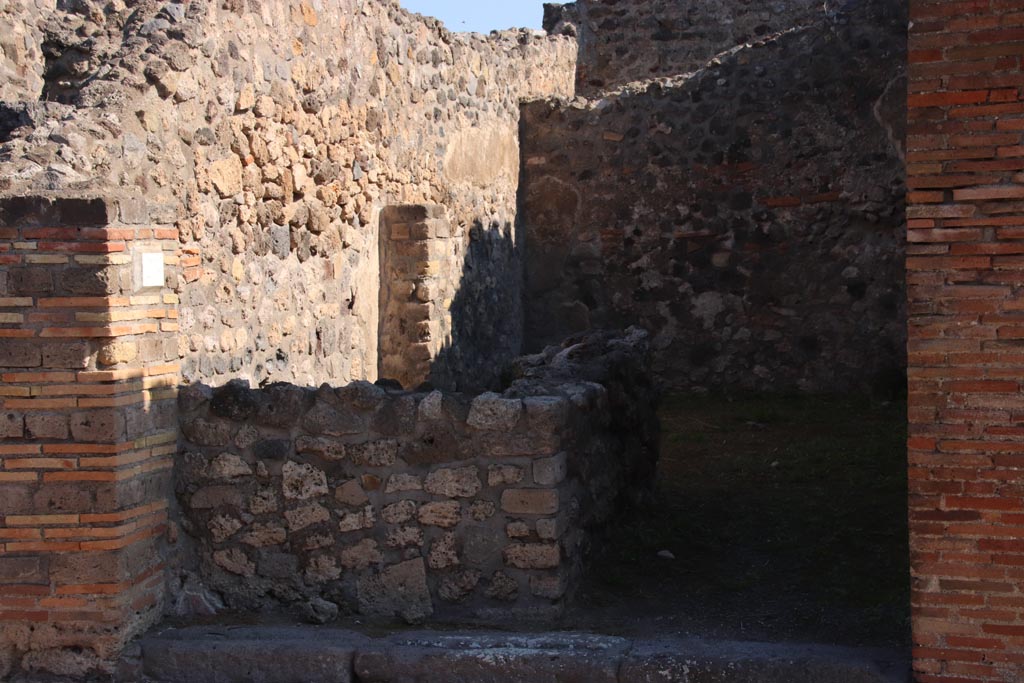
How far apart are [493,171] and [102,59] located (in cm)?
456

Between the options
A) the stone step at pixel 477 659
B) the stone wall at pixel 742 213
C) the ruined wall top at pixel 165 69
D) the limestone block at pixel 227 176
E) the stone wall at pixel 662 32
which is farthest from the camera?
the stone wall at pixel 662 32

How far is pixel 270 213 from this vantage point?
6.03m

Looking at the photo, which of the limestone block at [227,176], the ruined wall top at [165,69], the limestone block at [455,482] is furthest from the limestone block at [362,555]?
the limestone block at [227,176]

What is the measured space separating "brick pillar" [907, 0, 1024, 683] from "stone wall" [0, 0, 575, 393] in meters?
2.89

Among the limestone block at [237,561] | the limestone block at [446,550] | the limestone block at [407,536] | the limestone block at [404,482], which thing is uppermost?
the limestone block at [404,482]

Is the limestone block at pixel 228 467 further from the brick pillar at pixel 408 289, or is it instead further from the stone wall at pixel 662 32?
the stone wall at pixel 662 32

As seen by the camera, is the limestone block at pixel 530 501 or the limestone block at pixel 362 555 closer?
the limestone block at pixel 530 501

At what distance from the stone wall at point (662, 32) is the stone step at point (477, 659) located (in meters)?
10.8

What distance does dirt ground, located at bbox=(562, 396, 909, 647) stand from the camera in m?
4.99

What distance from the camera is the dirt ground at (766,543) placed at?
197 inches

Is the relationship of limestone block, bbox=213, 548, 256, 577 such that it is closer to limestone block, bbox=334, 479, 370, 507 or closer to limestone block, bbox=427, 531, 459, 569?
limestone block, bbox=334, 479, 370, 507

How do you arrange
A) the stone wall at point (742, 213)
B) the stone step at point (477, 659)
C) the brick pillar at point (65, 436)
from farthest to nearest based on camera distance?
1. the stone wall at point (742, 213)
2. the brick pillar at point (65, 436)
3. the stone step at point (477, 659)

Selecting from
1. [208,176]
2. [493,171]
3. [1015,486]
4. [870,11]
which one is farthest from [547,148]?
[1015,486]

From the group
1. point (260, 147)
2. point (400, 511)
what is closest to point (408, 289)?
point (260, 147)
